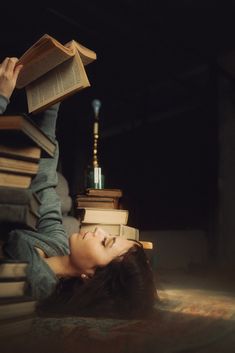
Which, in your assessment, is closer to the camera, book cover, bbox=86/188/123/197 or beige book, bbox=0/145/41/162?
beige book, bbox=0/145/41/162

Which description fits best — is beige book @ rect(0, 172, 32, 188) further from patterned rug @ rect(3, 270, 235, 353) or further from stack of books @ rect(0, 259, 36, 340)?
patterned rug @ rect(3, 270, 235, 353)

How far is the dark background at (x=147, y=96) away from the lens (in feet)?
9.59

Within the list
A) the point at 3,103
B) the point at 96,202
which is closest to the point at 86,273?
the point at 3,103

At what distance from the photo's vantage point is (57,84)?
1.73 meters

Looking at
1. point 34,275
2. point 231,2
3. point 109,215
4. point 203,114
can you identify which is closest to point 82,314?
point 34,275

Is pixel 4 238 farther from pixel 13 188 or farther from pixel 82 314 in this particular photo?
pixel 82 314

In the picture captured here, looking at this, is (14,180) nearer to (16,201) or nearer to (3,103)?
(16,201)

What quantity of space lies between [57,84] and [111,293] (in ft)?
3.07

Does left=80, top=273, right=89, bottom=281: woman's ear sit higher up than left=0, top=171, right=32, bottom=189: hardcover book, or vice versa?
left=0, top=171, right=32, bottom=189: hardcover book

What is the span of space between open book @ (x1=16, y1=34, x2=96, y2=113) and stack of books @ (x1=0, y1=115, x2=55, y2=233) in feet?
1.08

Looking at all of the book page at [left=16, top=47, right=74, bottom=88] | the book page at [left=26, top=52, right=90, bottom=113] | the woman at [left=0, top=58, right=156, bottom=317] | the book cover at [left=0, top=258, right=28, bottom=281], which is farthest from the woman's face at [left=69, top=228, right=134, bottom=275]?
the book page at [left=16, top=47, right=74, bottom=88]

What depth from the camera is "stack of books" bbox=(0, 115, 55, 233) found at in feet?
4.23

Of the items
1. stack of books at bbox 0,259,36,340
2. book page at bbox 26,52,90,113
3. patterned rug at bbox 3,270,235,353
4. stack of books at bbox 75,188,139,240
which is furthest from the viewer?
stack of books at bbox 75,188,139,240

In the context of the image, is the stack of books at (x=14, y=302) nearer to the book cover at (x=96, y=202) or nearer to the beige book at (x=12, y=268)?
the beige book at (x=12, y=268)
